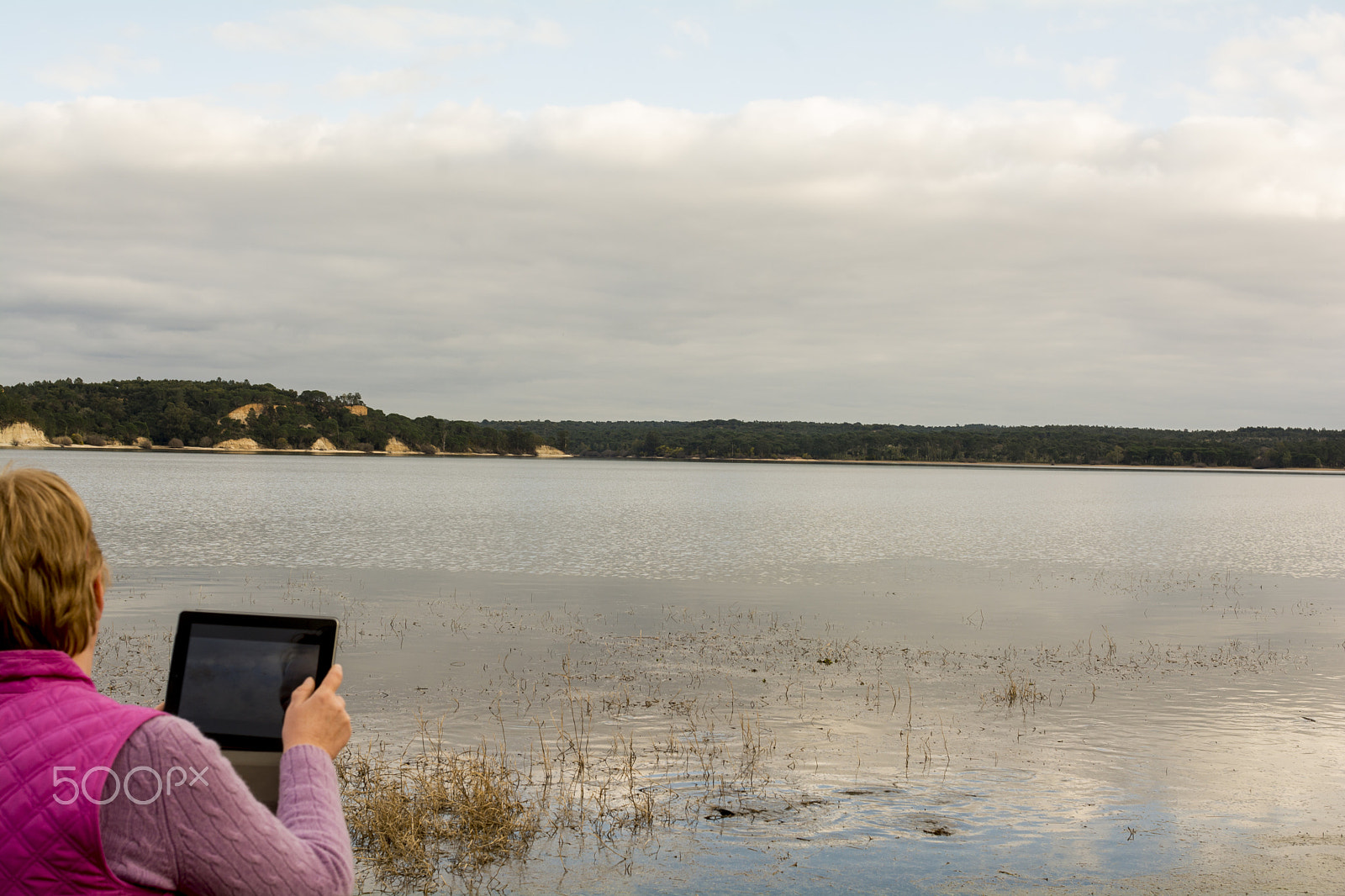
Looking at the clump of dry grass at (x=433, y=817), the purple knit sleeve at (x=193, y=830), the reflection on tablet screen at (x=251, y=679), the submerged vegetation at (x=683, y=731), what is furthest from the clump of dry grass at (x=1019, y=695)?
the purple knit sleeve at (x=193, y=830)

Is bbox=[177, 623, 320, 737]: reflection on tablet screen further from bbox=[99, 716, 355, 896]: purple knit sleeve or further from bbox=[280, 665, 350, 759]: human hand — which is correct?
bbox=[99, 716, 355, 896]: purple knit sleeve

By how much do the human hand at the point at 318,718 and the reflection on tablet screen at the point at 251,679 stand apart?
10 centimetres

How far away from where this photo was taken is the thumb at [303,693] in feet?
8.95

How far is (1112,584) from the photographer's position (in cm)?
3253

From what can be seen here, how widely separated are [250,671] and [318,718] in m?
0.39

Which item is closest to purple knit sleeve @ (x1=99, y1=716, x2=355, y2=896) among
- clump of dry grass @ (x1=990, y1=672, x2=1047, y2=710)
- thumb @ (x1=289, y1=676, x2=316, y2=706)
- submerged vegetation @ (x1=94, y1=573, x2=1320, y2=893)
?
thumb @ (x1=289, y1=676, x2=316, y2=706)

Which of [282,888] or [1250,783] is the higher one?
[282,888]

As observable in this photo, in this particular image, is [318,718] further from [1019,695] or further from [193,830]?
[1019,695]

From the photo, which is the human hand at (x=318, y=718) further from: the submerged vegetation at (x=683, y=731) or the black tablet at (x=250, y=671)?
the submerged vegetation at (x=683, y=731)

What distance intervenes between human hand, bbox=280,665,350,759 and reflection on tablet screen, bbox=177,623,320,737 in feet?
0.34

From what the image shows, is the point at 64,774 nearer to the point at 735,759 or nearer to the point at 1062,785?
the point at 735,759

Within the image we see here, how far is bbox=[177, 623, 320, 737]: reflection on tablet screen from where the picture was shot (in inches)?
114

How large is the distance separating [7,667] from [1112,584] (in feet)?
112

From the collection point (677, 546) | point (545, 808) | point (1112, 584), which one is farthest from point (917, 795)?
point (677, 546)
